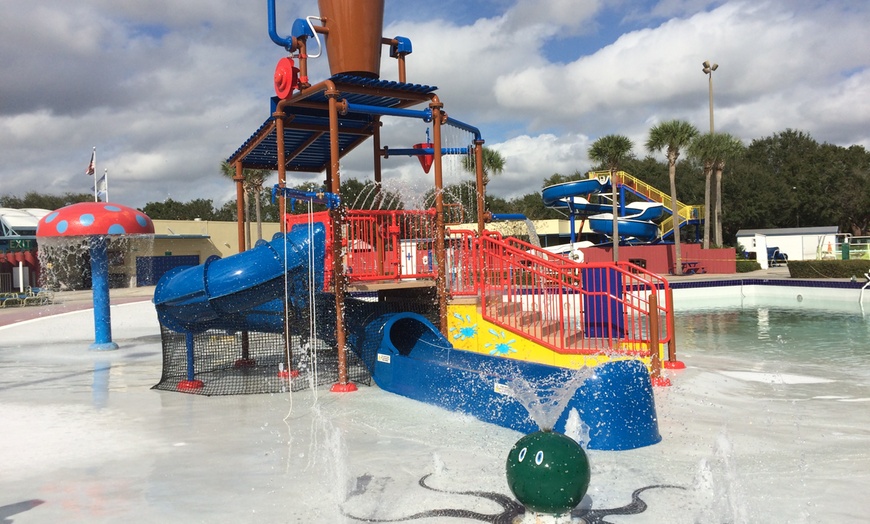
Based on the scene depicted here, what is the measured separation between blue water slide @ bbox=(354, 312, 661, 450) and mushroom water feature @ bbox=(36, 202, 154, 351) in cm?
569

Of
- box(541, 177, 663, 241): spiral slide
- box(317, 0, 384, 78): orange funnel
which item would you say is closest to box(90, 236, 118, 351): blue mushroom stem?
box(317, 0, 384, 78): orange funnel

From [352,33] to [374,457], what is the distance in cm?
611

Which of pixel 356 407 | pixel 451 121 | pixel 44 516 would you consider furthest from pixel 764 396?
pixel 44 516

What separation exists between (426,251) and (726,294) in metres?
17.2

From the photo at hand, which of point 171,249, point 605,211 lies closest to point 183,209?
point 171,249

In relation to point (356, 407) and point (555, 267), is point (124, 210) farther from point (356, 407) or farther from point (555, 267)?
point (555, 267)

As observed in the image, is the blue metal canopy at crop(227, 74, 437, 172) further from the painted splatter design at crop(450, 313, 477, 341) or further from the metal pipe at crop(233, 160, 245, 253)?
the painted splatter design at crop(450, 313, 477, 341)

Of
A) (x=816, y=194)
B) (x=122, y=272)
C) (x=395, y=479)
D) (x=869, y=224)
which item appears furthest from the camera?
(x=869, y=224)

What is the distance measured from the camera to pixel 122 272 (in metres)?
40.5

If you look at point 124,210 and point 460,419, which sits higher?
point 124,210

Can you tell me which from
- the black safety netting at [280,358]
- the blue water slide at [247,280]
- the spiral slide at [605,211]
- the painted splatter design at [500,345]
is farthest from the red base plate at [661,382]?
the spiral slide at [605,211]

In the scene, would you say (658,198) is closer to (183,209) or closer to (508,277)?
(508,277)

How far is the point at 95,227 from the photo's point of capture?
12219 mm

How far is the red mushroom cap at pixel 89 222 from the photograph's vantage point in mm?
12227
